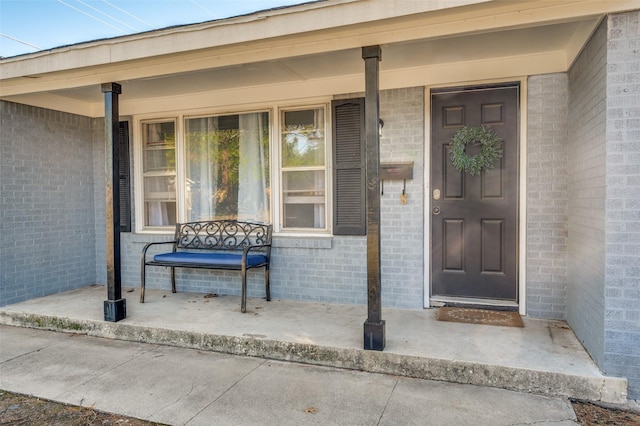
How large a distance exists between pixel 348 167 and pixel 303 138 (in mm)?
635

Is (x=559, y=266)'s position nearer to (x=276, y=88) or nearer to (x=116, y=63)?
(x=276, y=88)

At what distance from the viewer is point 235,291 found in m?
4.84

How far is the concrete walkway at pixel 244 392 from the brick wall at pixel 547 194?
1369 millimetres

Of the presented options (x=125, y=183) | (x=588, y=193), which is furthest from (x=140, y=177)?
(x=588, y=193)

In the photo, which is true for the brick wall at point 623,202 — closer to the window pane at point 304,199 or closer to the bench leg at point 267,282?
the window pane at point 304,199

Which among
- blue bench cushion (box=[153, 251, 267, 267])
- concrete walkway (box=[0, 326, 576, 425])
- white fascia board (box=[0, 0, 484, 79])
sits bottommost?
concrete walkway (box=[0, 326, 576, 425])

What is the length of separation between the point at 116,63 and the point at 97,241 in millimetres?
2693

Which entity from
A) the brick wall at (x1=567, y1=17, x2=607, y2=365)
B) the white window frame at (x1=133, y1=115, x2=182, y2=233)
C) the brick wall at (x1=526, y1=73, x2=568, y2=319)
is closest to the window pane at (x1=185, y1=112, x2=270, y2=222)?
the white window frame at (x1=133, y1=115, x2=182, y2=233)

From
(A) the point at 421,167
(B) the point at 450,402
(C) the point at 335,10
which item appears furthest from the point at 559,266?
(C) the point at 335,10

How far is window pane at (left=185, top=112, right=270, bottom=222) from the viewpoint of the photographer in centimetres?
478

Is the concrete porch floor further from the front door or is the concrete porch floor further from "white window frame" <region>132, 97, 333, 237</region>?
"white window frame" <region>132, 97, 333, 237</region>

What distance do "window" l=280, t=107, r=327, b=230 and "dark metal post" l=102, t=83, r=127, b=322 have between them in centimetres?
163

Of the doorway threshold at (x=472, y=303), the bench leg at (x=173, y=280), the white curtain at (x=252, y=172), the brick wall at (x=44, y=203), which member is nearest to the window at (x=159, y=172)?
the bench leg at (x=173, y=280)

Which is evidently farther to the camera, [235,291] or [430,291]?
[235,291]
